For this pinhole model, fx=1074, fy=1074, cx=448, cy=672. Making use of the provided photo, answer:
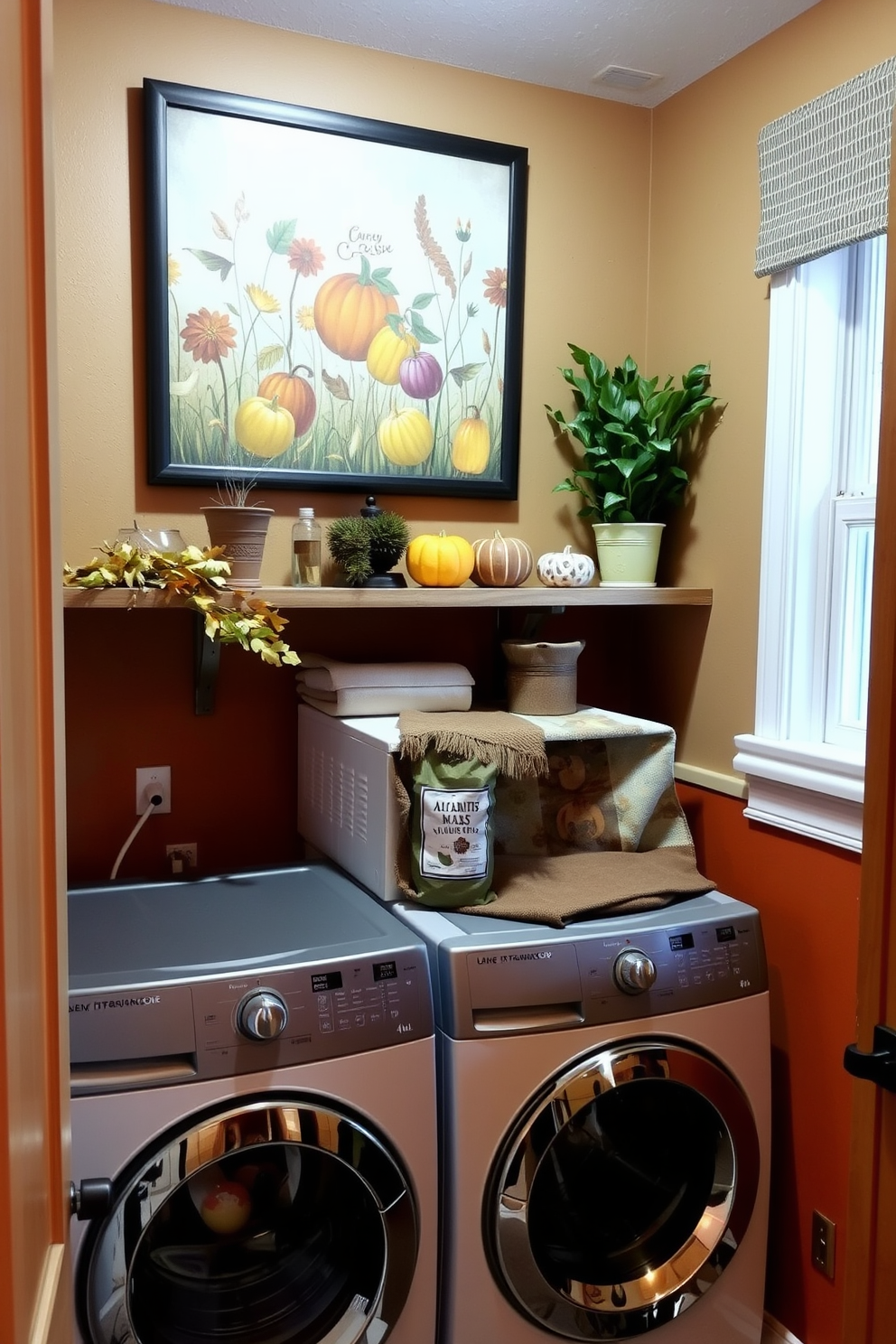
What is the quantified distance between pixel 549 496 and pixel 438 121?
0.79 metres

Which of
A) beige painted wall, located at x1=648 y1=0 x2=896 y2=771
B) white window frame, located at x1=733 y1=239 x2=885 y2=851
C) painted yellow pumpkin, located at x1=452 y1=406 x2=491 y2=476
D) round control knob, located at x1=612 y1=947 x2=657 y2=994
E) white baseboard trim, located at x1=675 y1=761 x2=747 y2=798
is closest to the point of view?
round control knob, located at x1=612 y1=947 x2=657 y2=994

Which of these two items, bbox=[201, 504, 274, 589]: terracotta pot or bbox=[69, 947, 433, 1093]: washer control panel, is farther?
bbox=[201, 504, 274, 589]: terracotta pot

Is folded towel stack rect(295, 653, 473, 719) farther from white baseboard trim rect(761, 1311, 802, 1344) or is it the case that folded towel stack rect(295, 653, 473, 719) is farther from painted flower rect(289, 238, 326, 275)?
white baseboard trim rect(761, 1311, 802, 1344)

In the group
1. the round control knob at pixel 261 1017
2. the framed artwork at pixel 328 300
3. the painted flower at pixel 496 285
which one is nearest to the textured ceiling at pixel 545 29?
the framed artwork at pixel 328 300

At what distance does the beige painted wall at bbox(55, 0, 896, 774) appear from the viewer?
6.28 feet

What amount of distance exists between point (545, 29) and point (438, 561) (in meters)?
1.03

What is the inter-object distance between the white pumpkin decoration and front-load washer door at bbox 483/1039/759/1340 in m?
0.88

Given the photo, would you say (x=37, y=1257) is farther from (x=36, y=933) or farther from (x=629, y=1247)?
(x=629, y=1247)

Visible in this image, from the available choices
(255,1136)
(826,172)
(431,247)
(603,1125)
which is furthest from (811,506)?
(255,1136)

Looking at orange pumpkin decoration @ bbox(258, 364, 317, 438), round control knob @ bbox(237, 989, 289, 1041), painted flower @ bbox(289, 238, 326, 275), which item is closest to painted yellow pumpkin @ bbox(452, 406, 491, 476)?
orange pumpkin decoration @ bbox(258, 364, 317, 438)

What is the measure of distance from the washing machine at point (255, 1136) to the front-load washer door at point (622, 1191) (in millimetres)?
156

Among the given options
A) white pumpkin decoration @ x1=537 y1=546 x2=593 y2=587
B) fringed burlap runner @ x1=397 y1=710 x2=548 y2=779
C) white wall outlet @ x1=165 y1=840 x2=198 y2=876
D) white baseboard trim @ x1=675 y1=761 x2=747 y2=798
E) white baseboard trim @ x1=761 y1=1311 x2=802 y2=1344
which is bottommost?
white baseboard trim @ x1=761 y1=1311 x2=802 y2=1344

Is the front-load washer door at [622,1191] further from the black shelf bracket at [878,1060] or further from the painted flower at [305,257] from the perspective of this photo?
the painted flower at [305,257]

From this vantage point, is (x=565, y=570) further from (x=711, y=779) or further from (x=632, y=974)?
(x=632, y=974)
